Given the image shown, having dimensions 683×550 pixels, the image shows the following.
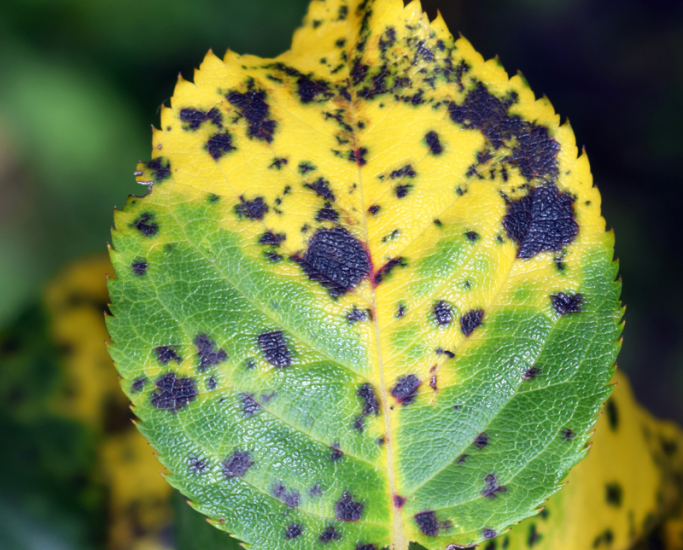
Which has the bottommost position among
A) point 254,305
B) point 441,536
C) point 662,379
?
point 441,536

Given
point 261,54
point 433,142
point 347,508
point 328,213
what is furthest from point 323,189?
point 261,54

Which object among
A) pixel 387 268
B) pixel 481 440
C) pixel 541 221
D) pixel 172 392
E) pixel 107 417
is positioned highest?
pixel 541 221

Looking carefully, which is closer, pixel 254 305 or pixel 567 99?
pixel 254 305

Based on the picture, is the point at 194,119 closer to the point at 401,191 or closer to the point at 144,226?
the point at 144,226

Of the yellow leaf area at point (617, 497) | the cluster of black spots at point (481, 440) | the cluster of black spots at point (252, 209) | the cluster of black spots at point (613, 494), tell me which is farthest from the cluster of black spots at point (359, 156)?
the cluster of black spots at point (613, 494)

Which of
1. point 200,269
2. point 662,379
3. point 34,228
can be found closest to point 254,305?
point 200,269

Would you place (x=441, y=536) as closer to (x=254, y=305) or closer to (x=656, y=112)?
(x=254, y=305)

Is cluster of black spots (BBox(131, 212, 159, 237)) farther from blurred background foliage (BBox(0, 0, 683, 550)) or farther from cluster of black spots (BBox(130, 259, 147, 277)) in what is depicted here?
blurred background foliage (BBox(0, 0, 683, 550))
